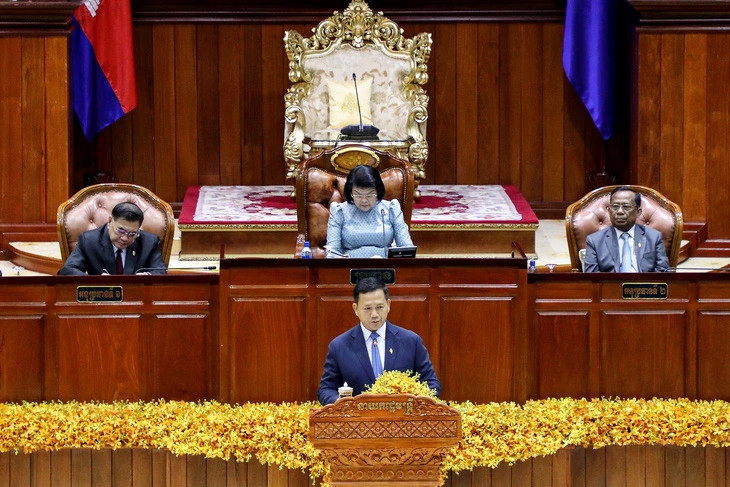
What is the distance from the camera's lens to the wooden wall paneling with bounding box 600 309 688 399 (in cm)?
707

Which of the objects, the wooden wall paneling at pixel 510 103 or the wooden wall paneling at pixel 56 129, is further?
the wooden wall paneling at pixel 510 103

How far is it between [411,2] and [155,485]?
5090 mm

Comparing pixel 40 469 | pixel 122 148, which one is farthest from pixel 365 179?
pixel 122 148

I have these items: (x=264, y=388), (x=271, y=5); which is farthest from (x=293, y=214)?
(x=264, y=388)

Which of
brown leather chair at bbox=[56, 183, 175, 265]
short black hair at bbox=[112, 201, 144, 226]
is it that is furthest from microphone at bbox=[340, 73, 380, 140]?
short black hair at bbox=[112, 201, 144, 226]

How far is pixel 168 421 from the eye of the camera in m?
6.79

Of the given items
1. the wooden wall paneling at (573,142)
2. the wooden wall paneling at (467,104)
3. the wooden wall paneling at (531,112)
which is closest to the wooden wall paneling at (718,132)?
the wooden wall paneling at (573,142)

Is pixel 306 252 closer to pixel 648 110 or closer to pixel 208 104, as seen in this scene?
pixel 648 110

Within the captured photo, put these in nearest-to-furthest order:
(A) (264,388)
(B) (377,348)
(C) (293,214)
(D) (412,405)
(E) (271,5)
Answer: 1. (D) (412,405)
2. (B) (377,348)
3. (A) (264,388)
4. (C) (293,214)
5. (E) (271,5)

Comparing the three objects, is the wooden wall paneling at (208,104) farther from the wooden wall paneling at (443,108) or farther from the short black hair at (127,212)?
the short black hair at (127,212)

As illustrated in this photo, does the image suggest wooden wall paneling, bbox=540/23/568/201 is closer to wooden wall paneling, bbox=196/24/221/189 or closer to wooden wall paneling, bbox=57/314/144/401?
wooden wall paneling, bbox=196/24/221/189

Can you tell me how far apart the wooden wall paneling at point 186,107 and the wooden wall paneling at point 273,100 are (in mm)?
434

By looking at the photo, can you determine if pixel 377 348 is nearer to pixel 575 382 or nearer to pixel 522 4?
pixel 575 382

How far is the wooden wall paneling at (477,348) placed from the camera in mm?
6988
